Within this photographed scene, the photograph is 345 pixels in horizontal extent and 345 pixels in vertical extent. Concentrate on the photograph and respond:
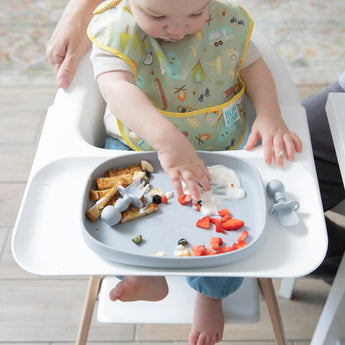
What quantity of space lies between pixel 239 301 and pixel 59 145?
425 mm

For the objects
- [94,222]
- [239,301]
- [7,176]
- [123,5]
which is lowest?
[7,176]

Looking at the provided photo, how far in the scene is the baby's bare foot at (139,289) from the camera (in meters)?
0.83

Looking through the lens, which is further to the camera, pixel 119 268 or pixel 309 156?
pixel 309 156

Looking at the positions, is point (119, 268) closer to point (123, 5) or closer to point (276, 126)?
point (276, 126)

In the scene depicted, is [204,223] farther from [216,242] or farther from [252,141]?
[252,141]

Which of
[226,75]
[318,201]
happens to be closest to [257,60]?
[226,75]

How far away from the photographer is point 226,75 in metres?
0.90

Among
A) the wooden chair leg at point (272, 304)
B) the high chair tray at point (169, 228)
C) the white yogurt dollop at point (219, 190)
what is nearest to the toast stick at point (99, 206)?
the high chair tray at point (169, 228)

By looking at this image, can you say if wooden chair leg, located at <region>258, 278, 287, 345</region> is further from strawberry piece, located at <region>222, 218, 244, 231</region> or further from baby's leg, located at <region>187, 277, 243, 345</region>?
strawberry piece, located at <region>222, 218, 244, 231</region>

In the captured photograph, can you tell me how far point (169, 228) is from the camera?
2.15ft

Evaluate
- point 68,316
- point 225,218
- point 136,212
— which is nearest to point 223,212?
point 225,218

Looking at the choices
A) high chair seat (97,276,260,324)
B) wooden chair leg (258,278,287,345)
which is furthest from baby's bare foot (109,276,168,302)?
wooden chair leg (258,278,287,345)

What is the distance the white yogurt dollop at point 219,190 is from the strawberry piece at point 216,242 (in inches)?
1.8

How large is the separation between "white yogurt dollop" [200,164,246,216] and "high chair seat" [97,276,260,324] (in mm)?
295
